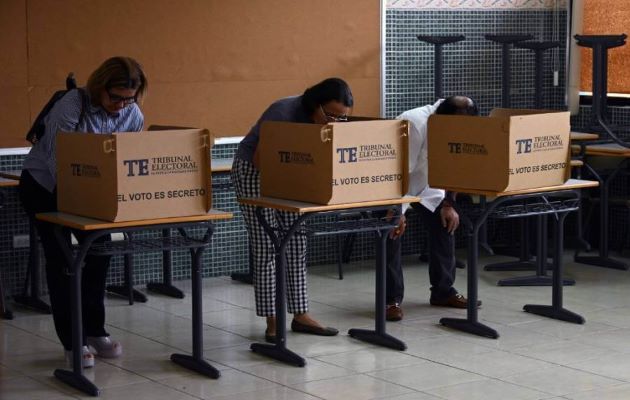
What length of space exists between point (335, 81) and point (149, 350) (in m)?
1.44

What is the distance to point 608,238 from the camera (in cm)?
807

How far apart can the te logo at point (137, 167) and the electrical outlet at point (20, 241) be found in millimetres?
2225

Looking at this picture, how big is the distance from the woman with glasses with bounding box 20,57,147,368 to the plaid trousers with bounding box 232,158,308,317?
0.57 m

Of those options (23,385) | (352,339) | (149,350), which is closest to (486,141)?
(352,339)

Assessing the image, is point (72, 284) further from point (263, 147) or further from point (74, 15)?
point (74, 15)

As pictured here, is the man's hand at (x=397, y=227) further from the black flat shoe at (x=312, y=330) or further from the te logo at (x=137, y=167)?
the te logo at (x=137, y=167)

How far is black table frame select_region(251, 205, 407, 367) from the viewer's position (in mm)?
5016

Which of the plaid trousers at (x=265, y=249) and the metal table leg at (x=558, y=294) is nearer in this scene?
the plaid trousers at (x=265, y=249)

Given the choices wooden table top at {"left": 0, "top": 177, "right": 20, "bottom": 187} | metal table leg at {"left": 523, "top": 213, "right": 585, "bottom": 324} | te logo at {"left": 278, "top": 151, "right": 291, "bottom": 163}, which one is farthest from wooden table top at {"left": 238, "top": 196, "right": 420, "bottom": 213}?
wooden table top at {"left": 0, "top": 177, "right": 20, "bottom": 187}

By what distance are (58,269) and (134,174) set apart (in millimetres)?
612

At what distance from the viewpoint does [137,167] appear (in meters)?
4.59

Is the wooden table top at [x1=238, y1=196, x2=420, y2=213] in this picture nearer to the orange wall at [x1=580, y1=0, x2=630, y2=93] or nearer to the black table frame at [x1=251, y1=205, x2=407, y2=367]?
the black table frame at [x1=251, y1=205, x2=407, y2=367]

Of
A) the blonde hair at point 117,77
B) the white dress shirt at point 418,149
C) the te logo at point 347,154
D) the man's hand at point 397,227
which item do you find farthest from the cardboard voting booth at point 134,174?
the white dress shirt at point 418,149

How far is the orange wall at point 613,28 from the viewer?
26.4ft
